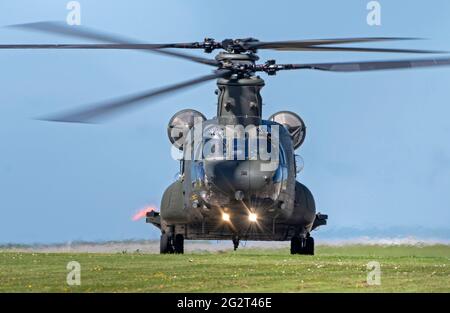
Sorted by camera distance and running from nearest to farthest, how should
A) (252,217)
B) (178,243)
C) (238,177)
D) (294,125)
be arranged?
(238,177)
(252,217)
(178,243)
(294,125)

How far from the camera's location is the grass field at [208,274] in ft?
94.9

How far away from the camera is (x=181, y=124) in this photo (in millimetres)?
46750

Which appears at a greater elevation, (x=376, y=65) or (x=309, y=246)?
(x=376, y=65)

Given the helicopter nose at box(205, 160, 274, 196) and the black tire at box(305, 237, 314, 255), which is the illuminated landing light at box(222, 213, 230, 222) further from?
the black tire at box(305, 237, 314, 255)

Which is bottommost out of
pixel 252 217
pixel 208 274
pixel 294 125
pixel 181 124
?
pixel 208 274

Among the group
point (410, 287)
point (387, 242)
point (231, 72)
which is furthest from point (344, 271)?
point (387, 242)

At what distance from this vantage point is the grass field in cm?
2892

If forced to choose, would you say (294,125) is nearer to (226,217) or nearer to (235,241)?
(235,241)

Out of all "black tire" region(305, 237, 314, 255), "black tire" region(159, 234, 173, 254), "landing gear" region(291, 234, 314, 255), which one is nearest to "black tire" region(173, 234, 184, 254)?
"black tire" region(159, 234, 173, 254)

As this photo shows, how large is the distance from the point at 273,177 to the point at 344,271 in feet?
28.0

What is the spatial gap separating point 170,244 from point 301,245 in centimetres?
481

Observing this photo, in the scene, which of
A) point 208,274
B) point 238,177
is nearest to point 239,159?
point 238,177
